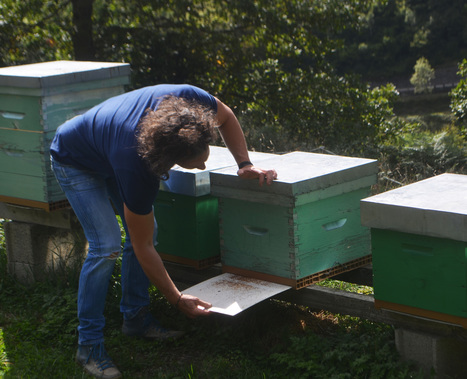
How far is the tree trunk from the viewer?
916 centimetres

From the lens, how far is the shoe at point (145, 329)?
3574 millimetres

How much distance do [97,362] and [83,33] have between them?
22.5ft

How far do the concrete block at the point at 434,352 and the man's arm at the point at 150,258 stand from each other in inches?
35.8

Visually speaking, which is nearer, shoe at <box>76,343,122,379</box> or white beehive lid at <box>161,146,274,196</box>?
shoe at <box>76,343,122,379</box>

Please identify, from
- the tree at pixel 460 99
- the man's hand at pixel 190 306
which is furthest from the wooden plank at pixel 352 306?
the tree at pixel 460 99

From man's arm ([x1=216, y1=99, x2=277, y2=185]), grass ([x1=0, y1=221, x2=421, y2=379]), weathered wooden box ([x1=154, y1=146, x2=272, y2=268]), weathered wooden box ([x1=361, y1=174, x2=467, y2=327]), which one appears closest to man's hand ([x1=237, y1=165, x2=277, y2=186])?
man's arm ([x1=216, y1=99, x2=277, y2=185])

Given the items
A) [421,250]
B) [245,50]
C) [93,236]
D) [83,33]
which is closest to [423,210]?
[421,250]

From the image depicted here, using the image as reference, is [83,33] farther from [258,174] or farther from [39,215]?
[258,174]

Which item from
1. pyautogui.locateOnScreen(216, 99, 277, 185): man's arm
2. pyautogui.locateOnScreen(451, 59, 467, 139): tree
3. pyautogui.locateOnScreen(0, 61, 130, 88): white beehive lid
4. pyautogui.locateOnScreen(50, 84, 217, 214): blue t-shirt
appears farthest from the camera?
pyautogui.locateOnScreen(451, 59, 467, 139): tree

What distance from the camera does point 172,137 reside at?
259cm

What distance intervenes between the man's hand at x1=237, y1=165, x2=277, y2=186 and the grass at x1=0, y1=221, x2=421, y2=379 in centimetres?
78

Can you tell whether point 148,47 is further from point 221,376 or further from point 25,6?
point 221,376

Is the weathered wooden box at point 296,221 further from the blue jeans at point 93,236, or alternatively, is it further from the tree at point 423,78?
the tree at point 423,78

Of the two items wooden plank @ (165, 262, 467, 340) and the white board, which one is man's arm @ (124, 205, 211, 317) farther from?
wooden plank @ (165, 262, 467, 340)
